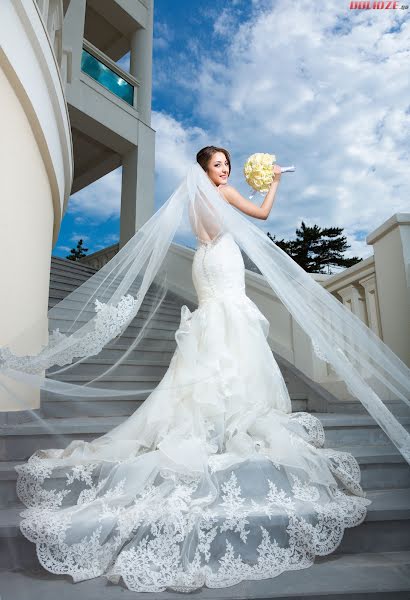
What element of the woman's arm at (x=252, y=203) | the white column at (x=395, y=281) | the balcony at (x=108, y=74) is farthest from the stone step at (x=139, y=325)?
the balcony at (x=108, y=74)

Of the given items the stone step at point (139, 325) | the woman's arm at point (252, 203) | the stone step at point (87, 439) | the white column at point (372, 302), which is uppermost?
the woman's arm at point (252, 203)

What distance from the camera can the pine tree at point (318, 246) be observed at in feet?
72.4

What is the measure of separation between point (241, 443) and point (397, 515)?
698mm

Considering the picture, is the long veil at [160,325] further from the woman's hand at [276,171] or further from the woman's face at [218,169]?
the woman's hand at [276,171]

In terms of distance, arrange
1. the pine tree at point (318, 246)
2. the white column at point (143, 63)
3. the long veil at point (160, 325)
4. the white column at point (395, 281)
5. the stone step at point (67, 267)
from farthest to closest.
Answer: the pine tree at point (318, 246)
the white column at point (143, 63)
the stone step at point (67, 267)
the white column at point (395, 281)
the long veil at point (160, 325)

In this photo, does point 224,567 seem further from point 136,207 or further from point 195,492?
point 136,207

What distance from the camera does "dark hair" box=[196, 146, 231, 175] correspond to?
2760 millimetres

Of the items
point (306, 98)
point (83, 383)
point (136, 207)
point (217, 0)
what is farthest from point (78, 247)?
point (83, 383)

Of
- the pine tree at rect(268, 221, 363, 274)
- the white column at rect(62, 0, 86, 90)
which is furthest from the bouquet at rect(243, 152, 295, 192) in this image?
the pine tree at rect(268, 221, 363, 274)

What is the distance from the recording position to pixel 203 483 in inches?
70.8

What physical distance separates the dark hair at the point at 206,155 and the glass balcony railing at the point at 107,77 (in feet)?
25.5

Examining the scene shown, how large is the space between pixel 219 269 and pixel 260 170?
0.63 meters

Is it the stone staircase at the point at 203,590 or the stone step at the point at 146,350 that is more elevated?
the stone step at the point at 146,350

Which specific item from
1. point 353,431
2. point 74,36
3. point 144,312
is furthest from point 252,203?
point 74,36
